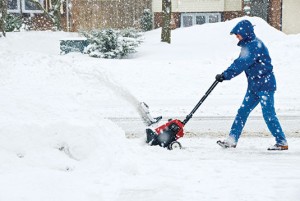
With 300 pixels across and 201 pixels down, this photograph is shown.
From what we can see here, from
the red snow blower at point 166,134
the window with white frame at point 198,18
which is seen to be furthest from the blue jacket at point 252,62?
the window with white frame at point 198,18

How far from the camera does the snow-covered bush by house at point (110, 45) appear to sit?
724 inches

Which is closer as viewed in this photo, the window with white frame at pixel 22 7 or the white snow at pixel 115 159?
the white snow at pixel 115 159

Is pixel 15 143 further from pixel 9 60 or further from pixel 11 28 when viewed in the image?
pixel 11 28

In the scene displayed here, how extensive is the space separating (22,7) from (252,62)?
875 inches

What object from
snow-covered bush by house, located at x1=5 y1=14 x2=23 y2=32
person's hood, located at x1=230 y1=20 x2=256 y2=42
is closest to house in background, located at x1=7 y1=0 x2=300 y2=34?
snow-covered bush by house, located at x1=5 y1=14 x2=23 y2=32

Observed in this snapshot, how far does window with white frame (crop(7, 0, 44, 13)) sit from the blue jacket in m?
21.6

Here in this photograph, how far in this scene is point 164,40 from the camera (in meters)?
21.3

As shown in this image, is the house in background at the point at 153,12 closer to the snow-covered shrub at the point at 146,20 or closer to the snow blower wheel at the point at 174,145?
the snow-covered shrub at the point at 146,20

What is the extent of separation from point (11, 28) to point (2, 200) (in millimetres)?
20943

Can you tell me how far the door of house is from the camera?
96.8 feet

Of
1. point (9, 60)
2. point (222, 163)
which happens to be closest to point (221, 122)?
point (222, 163)

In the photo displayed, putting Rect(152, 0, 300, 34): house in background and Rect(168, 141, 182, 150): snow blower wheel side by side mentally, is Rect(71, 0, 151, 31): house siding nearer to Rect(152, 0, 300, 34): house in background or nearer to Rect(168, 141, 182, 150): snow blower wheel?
Rect(152, 0, 300, 34): house in background

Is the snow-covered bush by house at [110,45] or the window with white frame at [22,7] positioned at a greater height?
the window with white frame at [22,7]

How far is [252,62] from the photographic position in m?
6.50
